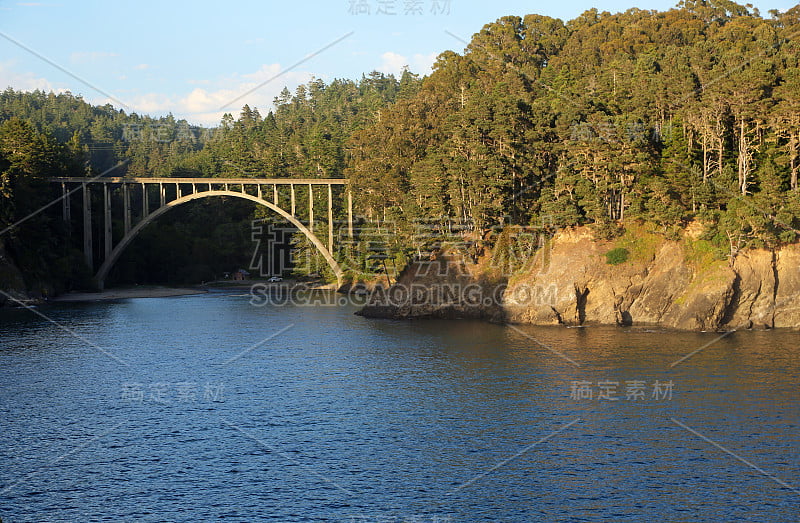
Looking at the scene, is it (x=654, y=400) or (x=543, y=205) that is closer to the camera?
(x=654, y=400)

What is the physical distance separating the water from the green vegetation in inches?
325

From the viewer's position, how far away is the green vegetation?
216 feet

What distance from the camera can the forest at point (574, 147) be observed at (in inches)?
2544

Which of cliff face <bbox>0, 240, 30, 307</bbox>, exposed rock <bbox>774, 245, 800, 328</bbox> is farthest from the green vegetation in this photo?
cliff face <bbox>0, 240, 30, 307</bbox>

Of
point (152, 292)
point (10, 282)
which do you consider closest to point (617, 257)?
point (152, 292)

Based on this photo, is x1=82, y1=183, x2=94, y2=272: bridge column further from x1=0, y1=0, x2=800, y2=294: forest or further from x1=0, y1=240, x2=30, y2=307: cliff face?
x1=0, y1=240, x2=30, y2=307: cliff face

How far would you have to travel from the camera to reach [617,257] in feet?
216

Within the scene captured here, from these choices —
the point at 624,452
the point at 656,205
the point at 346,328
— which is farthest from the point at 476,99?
the point at 624,452

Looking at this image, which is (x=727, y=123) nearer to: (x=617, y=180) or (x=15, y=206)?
(x=617, y=180)

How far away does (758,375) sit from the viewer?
4381 cm

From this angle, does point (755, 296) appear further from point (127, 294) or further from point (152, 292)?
point (152, 292)

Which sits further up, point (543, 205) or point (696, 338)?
point (543, 205)

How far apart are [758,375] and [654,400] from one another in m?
8.17

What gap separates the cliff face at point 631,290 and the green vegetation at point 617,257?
14.1 inches
